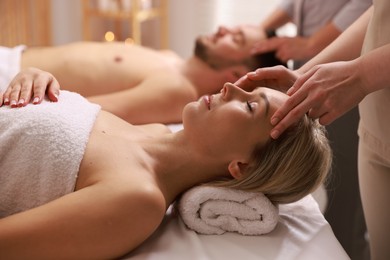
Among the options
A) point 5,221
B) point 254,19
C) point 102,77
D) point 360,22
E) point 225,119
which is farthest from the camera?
point 254,19

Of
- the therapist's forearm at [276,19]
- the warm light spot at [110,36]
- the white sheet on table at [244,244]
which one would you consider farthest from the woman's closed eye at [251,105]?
the warm light spot at [110,36]

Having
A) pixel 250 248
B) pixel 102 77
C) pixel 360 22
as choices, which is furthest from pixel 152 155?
pixel 102 77

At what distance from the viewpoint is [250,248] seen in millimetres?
1427

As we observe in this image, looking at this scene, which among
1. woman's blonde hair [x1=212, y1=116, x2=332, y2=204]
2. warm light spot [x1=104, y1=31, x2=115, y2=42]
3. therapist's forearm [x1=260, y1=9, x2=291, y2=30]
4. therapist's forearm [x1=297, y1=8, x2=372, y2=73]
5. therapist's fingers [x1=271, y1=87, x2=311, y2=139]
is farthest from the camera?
warm light spot [x1=104, y1=31, x2=115, y2=42]

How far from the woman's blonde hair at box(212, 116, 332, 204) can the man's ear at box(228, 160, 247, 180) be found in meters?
0.01

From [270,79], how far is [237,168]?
1.00 ft

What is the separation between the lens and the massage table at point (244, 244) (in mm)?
1385

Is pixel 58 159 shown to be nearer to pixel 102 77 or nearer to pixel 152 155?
pixel 152 155

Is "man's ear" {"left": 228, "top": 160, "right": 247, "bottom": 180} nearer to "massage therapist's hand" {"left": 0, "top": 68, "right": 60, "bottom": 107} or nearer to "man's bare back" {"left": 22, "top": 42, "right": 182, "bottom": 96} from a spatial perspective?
"massage therapist's hand" {"left": 0, "top": 68, "right": 60, "bottom": 107}

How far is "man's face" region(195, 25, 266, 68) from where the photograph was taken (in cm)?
264

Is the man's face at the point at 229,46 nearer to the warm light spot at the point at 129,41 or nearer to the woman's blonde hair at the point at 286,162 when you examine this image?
the woman's blonde hair at the point at 286,162

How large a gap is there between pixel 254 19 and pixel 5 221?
2.84 m

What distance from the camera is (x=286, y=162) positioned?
1472mm

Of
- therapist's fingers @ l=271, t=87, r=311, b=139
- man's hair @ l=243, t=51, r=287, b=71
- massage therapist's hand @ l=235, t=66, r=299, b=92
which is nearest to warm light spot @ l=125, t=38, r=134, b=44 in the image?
man's hair @ l=243, t=51, r=287, b=71
